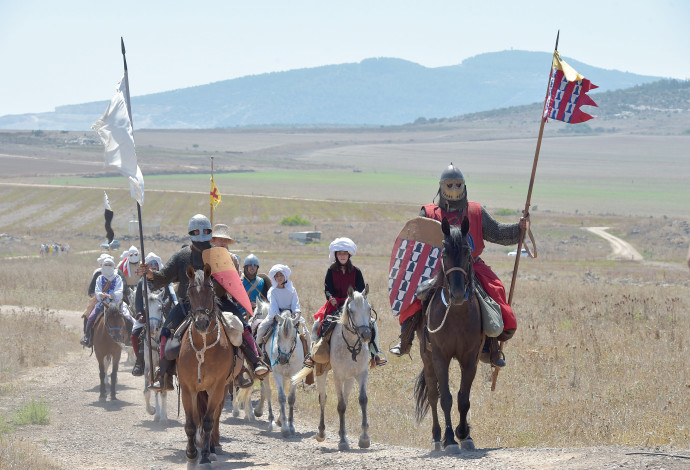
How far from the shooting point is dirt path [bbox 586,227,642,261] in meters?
56.9

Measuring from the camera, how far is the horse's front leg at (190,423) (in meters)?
11.9

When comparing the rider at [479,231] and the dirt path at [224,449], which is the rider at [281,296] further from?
the rider at [479,231]

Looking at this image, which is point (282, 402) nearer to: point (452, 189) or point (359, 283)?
point (359, 283)

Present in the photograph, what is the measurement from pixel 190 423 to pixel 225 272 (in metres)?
1.99

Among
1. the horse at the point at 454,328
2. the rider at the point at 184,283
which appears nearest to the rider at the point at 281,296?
the rider at the point at 184,283

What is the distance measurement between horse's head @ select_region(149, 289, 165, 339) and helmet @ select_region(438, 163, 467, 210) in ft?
21.4

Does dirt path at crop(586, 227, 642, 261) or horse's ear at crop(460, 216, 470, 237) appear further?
dirt path at crop(586, 227, 642, 261)

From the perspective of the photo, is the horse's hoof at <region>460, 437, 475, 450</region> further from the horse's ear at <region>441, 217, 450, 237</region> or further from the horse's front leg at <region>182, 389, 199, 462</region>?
the horse's front leg at <region>182, 389, 199, 462</region>

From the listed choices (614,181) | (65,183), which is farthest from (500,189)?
(65,183)

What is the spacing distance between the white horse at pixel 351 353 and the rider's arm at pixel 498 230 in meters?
1.93

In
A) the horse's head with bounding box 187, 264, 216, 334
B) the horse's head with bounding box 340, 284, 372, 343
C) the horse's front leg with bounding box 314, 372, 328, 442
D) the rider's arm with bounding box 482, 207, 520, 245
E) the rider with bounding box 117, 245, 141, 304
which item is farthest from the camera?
the rider with bounding box 117, 245, 141, 304

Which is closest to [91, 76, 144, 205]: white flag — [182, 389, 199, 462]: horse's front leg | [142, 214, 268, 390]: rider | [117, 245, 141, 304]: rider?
[142, 214, 268, 390]: rider

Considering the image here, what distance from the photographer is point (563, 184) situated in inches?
5733

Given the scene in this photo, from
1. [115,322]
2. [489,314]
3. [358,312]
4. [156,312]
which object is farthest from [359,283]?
[115,322]
